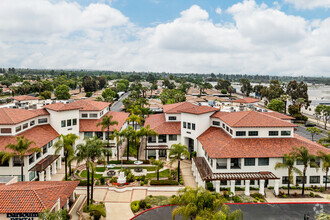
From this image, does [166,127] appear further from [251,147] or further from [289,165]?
[289,165]

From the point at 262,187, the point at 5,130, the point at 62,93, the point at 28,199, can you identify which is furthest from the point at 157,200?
the point at 62,93

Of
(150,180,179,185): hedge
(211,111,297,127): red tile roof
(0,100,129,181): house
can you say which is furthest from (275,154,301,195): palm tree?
(0,100,129,181): house

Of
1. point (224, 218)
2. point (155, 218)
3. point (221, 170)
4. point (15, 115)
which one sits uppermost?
point (15, 115)

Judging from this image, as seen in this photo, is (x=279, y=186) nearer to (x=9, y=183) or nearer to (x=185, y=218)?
(x=185, y=218)

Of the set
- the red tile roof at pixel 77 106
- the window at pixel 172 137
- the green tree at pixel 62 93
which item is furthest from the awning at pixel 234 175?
the green tree at pixel 62 93

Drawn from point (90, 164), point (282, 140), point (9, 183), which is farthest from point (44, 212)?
point (282, 140)

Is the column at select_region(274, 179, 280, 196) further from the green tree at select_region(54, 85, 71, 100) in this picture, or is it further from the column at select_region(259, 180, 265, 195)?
the green tree at select_region(54, 85, 71, 100)
